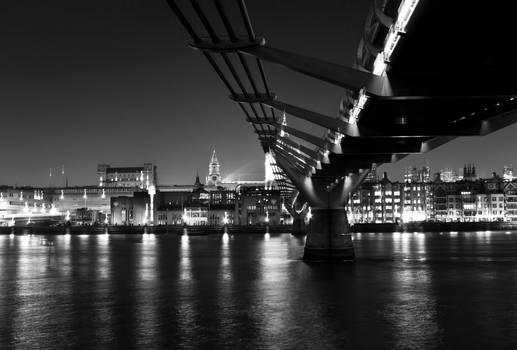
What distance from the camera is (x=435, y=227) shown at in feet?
565

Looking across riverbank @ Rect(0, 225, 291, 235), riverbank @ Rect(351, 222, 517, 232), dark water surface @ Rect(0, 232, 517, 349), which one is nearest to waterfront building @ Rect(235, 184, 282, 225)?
riverbank @ Rect(0, 225, 291, 235)

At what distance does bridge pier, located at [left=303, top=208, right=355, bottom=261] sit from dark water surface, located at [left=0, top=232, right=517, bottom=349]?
3.99 ft

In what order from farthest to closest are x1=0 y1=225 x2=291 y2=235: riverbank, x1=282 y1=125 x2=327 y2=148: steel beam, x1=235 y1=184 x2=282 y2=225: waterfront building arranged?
x1=235 y1=184 x2=282 y2=225: waterfront building < x1=0 y1=225 x2=291 y2=235: riverbank < x1=282 y1=125 x2=327 y2=148: steel beam

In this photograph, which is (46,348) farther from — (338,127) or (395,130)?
(395,130)

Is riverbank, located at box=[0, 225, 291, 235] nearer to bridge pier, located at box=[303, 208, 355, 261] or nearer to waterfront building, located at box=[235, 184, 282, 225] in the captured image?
waterfront building, located at box=[235, 184, 282, 225]

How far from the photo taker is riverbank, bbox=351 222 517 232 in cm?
16550

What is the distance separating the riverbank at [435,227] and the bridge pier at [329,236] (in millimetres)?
112229

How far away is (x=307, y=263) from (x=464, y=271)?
38.2 feet

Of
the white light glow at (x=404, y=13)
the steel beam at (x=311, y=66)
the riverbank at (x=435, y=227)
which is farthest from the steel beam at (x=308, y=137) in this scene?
the riverbank at (x=435, y=227)

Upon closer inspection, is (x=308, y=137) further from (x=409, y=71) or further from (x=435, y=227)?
(x=435, y=227)

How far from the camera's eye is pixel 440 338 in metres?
19.7

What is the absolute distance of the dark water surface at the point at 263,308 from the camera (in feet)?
64.7

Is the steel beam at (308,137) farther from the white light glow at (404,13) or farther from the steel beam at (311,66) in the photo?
the white light glow at (404,13)

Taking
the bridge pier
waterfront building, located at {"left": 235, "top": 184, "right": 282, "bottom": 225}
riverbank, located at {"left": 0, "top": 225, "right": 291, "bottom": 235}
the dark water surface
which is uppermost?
waterfront building, located at {"left": 235, "top": 184, "right": 282, "bottom": 225}
